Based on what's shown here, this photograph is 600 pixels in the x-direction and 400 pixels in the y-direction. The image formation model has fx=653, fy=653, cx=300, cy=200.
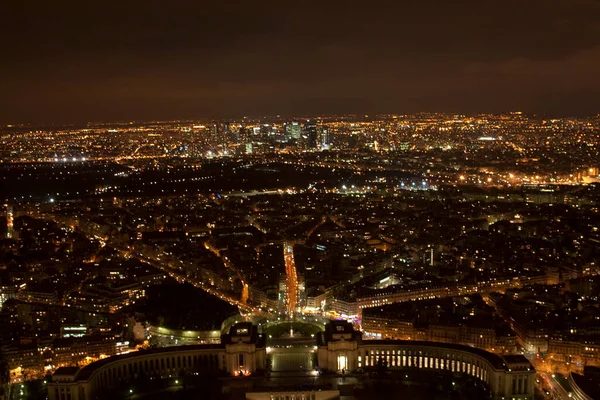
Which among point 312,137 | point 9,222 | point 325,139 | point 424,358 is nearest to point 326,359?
point 424,358

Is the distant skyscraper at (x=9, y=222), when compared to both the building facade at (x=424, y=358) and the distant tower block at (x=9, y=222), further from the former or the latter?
the building facade at (x=424, y=358)

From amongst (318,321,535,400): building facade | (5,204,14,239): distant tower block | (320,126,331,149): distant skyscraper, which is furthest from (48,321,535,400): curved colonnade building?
(320,126,331,149): distant skyscraper

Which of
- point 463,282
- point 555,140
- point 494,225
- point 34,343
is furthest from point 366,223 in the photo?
point 555,140

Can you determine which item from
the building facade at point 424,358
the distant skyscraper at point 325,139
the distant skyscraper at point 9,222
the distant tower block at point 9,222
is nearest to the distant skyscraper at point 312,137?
the distant skyscraper at point 325,139

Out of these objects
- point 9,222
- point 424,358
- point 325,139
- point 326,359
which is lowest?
point 424,358

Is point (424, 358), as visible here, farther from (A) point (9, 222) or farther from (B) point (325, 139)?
(B) point (325, 139)

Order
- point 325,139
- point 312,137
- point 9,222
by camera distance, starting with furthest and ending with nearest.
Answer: point 325,139
point 312,137
point 9,222
